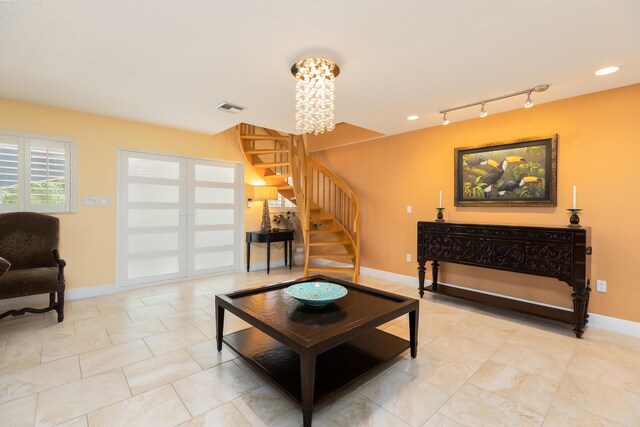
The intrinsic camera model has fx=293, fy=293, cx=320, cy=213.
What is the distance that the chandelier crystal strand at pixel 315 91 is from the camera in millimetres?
2281

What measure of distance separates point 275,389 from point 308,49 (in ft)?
7.73

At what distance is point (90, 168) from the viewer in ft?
12.2

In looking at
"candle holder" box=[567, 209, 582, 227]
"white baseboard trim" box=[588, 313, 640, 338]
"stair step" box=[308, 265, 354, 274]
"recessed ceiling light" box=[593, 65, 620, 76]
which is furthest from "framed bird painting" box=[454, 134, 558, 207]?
"stair step" box=[308, 265, 354, 274]

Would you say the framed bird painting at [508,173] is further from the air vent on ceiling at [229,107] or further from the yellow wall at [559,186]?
the air vent on ceiling at [229,107]

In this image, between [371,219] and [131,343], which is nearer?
[131,343]

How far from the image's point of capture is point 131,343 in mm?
2479

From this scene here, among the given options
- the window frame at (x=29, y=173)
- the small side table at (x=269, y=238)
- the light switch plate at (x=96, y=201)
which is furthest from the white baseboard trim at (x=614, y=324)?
the window frame at (x=29, y=173)

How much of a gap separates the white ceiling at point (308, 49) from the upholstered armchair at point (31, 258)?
4.42 ft

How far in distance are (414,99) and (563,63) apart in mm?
1220

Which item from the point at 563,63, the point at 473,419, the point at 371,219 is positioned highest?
the point at 563,63

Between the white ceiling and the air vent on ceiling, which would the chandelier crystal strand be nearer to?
the white ceiling

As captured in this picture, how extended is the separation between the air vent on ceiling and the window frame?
1.91m

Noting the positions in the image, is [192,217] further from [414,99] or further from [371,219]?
[414,99]

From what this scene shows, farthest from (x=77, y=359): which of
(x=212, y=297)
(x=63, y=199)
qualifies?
(x=63, y=199)
